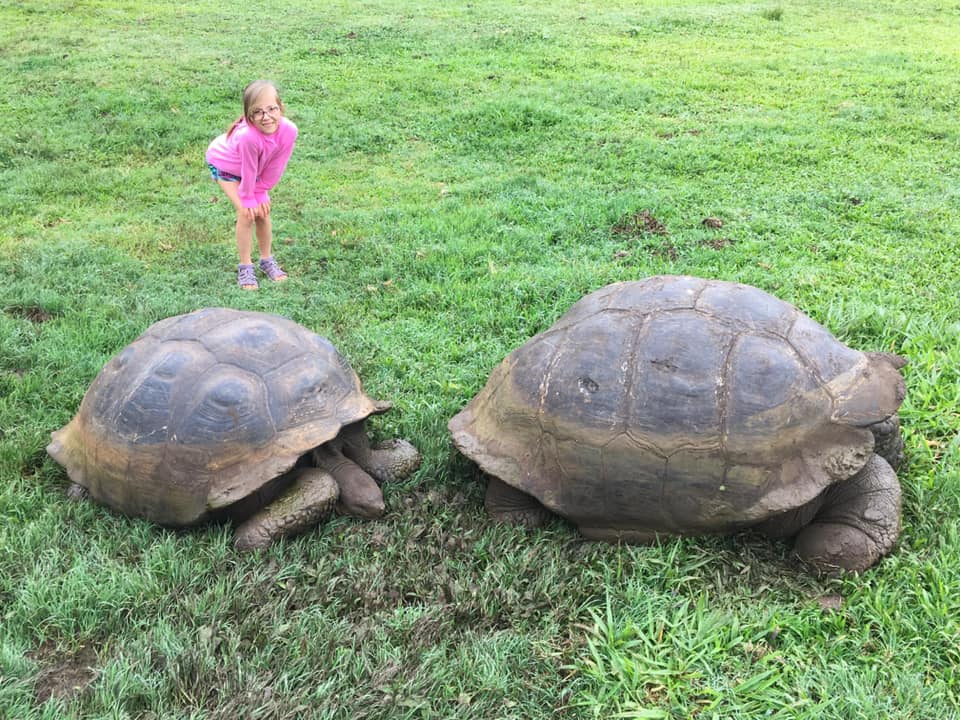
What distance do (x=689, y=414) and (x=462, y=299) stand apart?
103 inches

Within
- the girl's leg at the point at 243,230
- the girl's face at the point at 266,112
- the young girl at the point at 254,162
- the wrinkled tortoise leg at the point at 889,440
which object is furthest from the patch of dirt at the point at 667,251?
the girl's leg at the point at 243,230

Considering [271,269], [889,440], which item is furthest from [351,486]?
[271,269]

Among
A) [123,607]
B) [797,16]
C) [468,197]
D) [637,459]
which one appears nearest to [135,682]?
[123,607]

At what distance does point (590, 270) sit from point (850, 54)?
28.5 feet

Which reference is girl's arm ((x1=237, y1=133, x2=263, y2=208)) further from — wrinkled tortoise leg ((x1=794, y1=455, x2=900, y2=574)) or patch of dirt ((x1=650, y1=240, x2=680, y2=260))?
wrinkled tortoise leg ((x1=794, y1=455, x2=900, y2=574))

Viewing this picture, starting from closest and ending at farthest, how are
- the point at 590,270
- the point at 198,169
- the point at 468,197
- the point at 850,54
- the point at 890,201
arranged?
the point at 590,270 → the point at 890,201 → the point at 468,197 → the point at 198,169 → the point at 850,54

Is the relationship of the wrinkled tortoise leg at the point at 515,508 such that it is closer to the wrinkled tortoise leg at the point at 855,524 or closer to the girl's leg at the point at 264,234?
the wrinkled tortoise leg at the point at 855,524

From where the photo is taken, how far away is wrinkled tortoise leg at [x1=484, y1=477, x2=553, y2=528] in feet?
11.0

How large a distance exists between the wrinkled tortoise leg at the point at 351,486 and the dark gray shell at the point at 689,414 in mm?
555

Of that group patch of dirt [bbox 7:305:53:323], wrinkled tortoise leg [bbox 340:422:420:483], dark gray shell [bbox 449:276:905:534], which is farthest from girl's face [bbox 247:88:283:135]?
dark gray shell [bbox 449:276:905:534]

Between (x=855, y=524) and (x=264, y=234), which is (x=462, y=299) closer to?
(x=264, y=234)

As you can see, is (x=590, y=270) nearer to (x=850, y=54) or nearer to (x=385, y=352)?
(x=385, y=352)

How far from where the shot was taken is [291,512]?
3.23 metres

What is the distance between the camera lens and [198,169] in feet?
27.3
